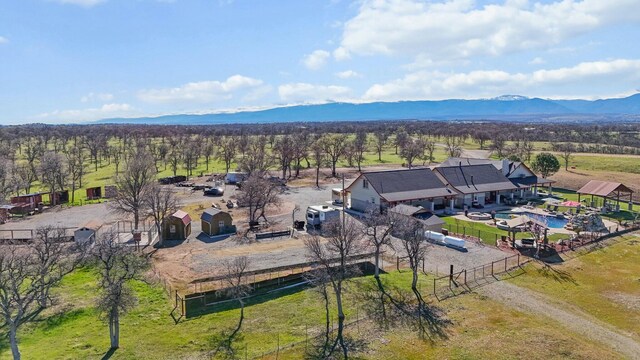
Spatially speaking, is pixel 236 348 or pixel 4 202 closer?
pixel 236 348

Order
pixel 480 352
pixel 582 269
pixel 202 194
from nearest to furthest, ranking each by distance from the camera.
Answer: pixel 480 352 → pixel 582 269 → pixel 202 194

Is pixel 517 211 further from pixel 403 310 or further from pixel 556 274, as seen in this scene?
pixel 403 310

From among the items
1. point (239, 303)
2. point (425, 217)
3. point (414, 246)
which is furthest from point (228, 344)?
point (425, 217)

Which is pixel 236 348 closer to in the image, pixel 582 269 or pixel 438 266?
pixel 438 266

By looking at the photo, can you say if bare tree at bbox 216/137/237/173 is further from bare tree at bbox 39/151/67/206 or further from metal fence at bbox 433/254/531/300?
metal fence at bbox 433/254/531/300

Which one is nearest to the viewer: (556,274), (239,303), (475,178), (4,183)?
(239,303)

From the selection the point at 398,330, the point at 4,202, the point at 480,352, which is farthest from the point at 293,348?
the point at 4,202
